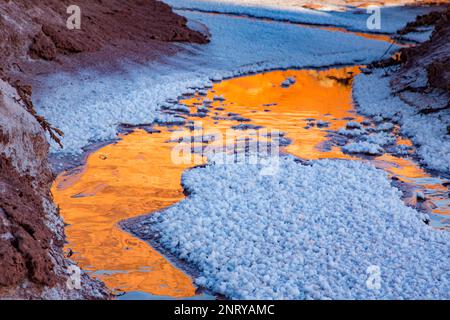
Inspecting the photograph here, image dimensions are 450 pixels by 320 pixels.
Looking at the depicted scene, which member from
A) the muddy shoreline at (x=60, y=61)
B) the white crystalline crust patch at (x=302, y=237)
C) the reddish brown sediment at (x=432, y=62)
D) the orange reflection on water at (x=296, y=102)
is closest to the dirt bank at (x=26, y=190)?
the muddy shoreline at (x=60, y=61)

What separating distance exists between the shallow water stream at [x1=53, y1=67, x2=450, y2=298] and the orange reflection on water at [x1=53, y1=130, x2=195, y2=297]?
1 cm

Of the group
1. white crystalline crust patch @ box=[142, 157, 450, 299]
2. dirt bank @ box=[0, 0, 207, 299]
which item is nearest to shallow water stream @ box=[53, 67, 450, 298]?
white crystalline crust patch @ box=[142, 157, 450, 299]

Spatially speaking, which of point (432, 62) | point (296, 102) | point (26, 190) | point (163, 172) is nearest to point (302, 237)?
point (26, 190)

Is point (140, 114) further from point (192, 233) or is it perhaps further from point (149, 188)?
point (192, 233)

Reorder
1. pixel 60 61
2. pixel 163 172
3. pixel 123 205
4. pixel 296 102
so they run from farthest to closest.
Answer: pixel 296 102 → pixel 60 61 → pixel 163 172 → pixel 123 205

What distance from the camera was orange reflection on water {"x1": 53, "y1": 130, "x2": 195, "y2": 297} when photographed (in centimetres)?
654

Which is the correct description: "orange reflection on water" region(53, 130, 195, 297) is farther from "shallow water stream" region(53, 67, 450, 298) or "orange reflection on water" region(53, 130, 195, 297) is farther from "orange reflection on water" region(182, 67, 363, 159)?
"orange reflection on water" region(182, 67, 363, 159)

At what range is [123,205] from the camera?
8.48m

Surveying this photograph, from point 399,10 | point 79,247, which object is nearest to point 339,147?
point 79,247

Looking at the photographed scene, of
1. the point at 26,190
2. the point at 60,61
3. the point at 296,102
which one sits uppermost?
the point at 60,61

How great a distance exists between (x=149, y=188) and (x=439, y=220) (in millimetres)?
4265

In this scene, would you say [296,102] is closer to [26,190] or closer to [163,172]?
[163,172]

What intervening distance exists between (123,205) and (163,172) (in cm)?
150
